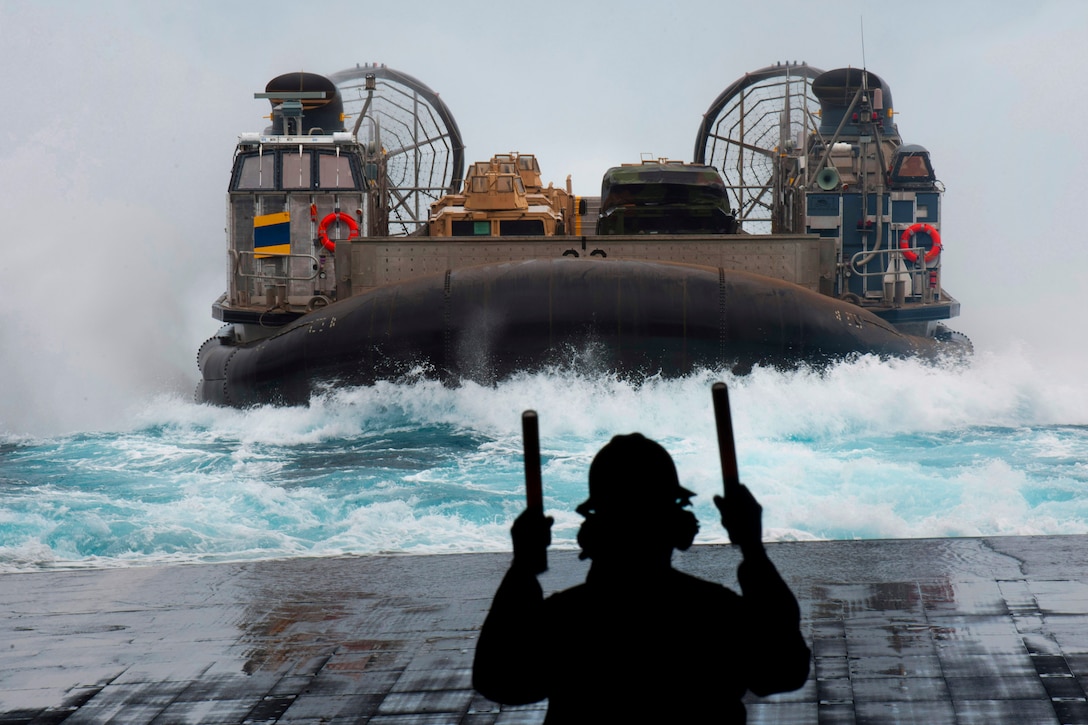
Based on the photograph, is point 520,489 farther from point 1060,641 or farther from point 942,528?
point 1060,641

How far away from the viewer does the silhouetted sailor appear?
5.63 feet

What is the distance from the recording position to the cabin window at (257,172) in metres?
14.6

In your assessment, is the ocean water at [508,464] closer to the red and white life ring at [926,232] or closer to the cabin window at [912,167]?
the red and white life ring at [926,232]

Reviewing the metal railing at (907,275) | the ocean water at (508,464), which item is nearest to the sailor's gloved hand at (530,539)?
the ocean water at (508,464)

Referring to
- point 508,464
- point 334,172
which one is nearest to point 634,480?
point 508,464

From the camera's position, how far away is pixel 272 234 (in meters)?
14.6

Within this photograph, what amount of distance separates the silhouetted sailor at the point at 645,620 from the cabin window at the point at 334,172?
43.4ft

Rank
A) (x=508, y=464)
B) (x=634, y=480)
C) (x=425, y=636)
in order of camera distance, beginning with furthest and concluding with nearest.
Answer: (x=508, y=464) → (x=425, y=636) → (x=634, y=480)

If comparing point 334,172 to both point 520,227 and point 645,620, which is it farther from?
point 645,620

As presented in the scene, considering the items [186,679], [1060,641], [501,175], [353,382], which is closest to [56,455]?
[353,382]

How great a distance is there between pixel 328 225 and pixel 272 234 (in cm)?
64

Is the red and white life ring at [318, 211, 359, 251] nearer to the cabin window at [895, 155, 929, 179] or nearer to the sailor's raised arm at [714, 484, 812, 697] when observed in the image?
the cabin window at [895, 155, 929, 179]

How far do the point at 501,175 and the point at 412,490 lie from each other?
6.80 meters

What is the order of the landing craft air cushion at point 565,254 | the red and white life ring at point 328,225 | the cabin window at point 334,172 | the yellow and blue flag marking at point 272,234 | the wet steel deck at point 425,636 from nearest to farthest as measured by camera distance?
the wet steel deck at point 425,636 → the landing craft air cushion at point 565,254 → the red and white life ring at point 328,225 → the yellow and blue flag marking at point 272,234 → the cabin window at point 334,172
